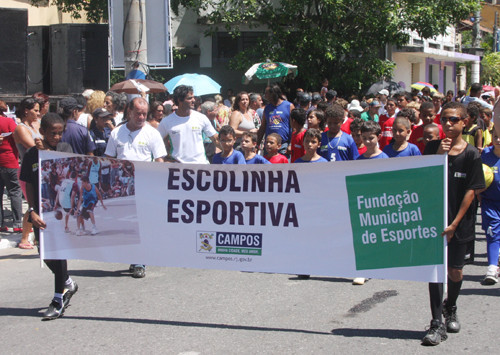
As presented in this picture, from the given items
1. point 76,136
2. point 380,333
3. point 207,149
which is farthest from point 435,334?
point 207,149

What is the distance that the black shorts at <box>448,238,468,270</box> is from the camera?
17.7ft

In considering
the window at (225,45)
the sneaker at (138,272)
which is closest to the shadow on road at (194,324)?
the sneaker at (138,272)

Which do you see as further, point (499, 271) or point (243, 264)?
point (499, 271)

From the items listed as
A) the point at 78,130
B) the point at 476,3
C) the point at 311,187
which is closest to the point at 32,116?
the point at 78,130

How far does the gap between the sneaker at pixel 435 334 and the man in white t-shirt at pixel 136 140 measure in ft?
11.5

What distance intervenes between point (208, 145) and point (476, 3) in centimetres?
1483

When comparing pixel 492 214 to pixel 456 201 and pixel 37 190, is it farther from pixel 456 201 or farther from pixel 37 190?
pixel 37 190

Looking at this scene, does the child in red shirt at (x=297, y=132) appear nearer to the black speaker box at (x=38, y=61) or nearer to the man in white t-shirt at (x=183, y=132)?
the man in white t-shirt at (x=183, y=132)

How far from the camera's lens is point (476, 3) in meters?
22.4

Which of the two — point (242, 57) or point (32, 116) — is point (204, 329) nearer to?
point (32, 116)

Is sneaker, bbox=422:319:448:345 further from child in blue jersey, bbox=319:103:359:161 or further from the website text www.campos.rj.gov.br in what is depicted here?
child in blue jersey, bbox=319:103:359:161

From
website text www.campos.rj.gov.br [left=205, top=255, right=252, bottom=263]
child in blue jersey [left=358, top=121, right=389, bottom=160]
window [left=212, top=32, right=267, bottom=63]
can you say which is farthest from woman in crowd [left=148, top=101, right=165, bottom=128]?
window [left=212, top=32, right=267, bottom=63]

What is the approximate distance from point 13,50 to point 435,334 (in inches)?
461

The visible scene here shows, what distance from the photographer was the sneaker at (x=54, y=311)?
6117 mm
